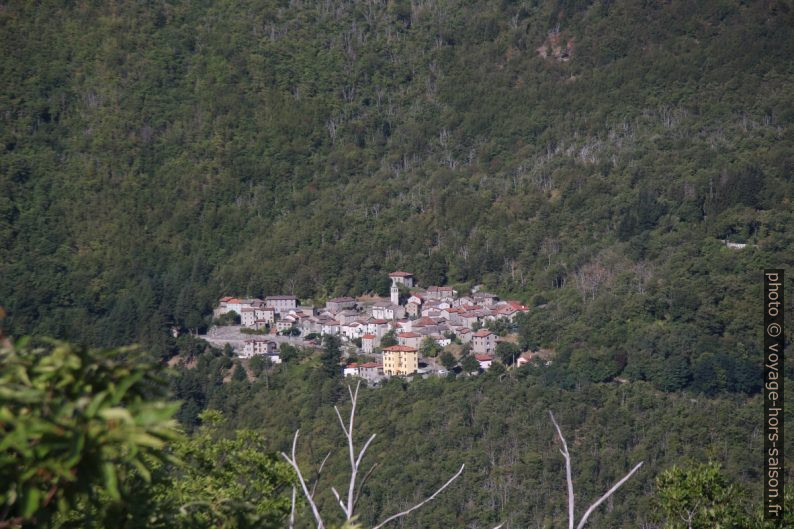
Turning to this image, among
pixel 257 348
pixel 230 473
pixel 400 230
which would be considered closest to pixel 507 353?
pixel 257 348

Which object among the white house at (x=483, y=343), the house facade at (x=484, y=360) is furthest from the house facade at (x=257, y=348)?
the house facade at (x=484, y=360)

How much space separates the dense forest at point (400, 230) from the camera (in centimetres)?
835

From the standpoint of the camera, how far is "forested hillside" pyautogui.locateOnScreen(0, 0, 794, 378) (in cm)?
3588

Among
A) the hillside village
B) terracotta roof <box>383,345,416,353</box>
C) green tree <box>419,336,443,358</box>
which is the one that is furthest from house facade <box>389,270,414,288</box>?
terracotta roof <box>383,345,416,353</box>

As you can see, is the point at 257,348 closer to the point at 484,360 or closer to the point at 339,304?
the point at 339,304

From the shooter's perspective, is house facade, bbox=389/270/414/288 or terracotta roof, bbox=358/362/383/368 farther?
house facade, bbox=389/270/414/288

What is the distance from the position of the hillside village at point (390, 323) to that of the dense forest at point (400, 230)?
40.1 inches

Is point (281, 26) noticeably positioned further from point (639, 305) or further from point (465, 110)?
point (639, 305)

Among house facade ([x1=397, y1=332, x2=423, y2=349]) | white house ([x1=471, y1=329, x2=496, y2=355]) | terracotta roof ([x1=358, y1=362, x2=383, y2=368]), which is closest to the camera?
terracotta roof ([x1=358, y1=362, x2=383, y2=368])

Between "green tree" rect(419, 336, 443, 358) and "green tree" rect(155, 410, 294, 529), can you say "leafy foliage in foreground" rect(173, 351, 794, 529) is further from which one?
"green tree" rect(155, 410, 294, 529)

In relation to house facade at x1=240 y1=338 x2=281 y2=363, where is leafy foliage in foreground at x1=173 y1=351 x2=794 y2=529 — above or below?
above

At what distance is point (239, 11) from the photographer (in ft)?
223

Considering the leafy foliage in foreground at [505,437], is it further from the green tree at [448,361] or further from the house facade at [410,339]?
the house facade at [410,339]

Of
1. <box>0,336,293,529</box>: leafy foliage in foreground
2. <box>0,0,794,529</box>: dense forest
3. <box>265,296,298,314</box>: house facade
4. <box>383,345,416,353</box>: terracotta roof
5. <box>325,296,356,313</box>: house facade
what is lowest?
<box>265,296,298,314</box>: house facade
